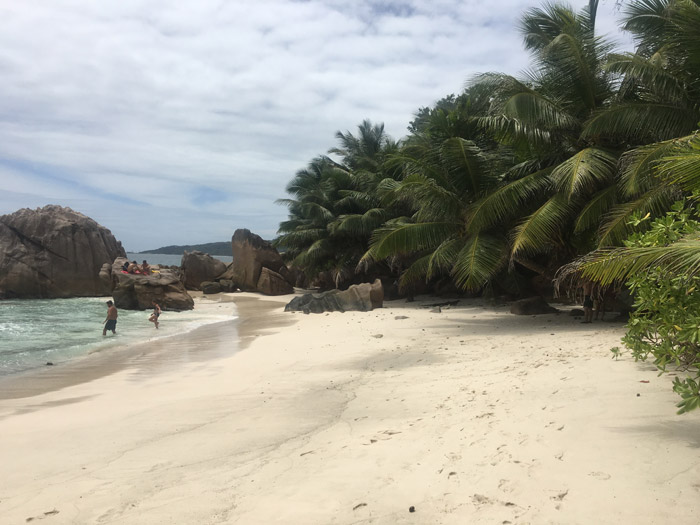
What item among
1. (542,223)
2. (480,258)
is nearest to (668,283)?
(542,223)

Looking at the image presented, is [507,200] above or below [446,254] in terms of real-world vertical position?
above

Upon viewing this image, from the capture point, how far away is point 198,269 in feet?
121

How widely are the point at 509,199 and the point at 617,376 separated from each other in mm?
7209

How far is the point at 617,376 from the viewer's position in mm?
4820

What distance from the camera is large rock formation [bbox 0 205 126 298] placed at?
108ft

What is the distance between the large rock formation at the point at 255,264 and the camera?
33344 millimetres

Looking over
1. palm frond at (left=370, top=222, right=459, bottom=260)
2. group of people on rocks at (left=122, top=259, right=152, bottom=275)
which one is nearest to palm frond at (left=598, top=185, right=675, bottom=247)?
palm frond at (left=370, top=222, right=459, bottom=260)

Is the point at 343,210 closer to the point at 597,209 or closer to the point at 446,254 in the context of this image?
the point at 446,254

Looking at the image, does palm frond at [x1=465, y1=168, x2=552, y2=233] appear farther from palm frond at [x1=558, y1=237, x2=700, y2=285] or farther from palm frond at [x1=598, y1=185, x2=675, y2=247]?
palm frond at [x1=558, y1=237, x2=700, y2=285]

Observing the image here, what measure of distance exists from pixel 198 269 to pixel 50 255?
384 inches

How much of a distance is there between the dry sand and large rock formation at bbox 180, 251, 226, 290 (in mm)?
29785

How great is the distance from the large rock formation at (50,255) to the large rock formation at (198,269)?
17.9 feet

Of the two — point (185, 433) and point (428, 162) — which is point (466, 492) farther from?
point (428, 162)

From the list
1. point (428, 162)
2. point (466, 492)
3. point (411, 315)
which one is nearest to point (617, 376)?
point (466, 492)
